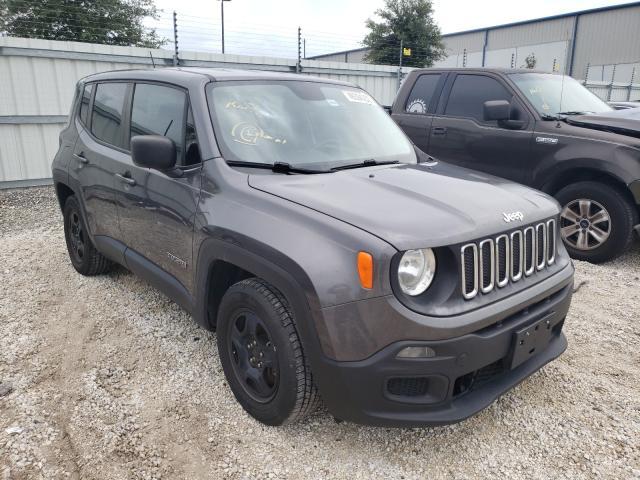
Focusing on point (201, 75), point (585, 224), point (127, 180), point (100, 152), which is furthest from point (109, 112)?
point (585, 224)

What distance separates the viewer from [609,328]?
149 inches

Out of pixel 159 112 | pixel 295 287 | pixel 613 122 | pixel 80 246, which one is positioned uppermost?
pixel 159 112

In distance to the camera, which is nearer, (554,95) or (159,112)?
(159,112)

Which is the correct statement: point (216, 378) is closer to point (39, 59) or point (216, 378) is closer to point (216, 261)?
point (216, 261)

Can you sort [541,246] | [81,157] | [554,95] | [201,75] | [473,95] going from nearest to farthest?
[541,246], [201,75], [81,157], [554,95], [473,95]

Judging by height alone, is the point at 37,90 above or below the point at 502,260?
above

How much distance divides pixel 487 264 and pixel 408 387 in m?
0.65

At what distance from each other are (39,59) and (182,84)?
6421mm

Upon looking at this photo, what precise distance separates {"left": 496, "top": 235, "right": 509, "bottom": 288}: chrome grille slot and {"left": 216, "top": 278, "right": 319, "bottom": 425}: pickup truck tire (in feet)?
3.13

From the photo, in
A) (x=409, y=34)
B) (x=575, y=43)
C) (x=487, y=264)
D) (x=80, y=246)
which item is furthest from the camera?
(x=575, y=43)

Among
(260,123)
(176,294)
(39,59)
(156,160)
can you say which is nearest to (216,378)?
(176,294)

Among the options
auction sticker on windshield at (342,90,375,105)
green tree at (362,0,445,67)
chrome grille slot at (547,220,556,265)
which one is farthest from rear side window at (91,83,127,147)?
green tree at (362,0,445,67)

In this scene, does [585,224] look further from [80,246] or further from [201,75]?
[80,246]

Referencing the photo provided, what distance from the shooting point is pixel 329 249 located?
214 cm
